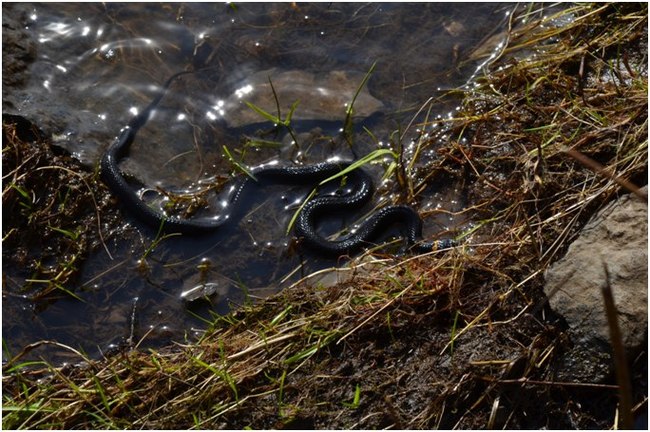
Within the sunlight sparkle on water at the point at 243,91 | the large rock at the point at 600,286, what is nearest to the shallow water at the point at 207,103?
the sunlight sparkle on water at the point at 243,91

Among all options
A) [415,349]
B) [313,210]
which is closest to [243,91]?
[313,210]

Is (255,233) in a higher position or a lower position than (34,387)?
higher

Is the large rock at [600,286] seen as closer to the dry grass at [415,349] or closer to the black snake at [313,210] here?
the dry grass at [415,349]

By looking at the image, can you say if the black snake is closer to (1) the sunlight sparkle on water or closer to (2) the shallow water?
(2) the shallow water

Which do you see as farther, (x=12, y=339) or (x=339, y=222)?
(x=339, y=222)

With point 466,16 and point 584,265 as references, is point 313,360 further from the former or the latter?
point 466,16

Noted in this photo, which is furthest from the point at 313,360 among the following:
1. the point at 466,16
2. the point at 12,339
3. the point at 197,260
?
the point at 466,16

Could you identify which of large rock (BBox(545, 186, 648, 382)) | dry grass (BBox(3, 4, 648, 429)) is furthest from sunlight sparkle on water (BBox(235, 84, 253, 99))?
large rock (BBox(545, 186, 648, 382))
